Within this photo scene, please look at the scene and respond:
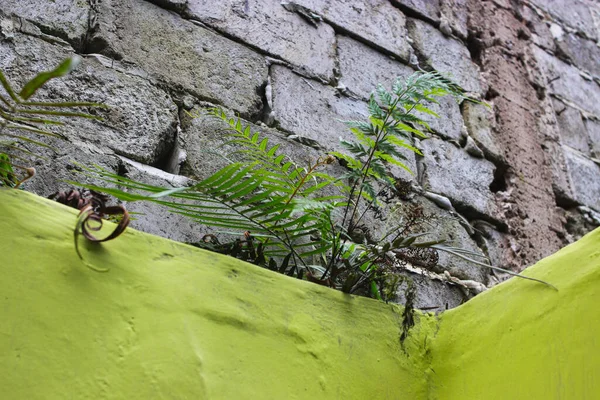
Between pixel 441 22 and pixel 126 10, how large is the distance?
1681 mm

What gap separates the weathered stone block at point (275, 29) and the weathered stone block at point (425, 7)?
582mm

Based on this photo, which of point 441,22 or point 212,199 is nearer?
point 212,199

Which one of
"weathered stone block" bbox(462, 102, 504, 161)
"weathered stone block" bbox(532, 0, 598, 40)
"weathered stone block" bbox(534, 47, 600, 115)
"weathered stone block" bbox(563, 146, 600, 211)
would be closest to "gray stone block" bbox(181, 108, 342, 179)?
"weathered stone block" bbox(462, 102, 504, 161)

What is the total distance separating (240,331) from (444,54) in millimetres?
2251

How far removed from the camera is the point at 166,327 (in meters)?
1.63

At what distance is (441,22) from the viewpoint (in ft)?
12.1

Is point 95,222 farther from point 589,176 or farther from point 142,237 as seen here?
point 589,176

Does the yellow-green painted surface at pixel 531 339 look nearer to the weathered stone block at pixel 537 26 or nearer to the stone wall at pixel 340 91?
the stone wall at pixel 340 91

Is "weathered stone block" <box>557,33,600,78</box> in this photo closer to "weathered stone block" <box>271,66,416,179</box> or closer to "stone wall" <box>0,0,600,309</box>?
"stone wall" <box>0,0,600,309</box>

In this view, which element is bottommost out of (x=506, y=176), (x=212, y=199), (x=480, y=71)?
(x=212, y=199)

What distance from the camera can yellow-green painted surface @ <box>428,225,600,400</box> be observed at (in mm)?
1771

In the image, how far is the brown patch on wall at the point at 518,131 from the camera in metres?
3.21

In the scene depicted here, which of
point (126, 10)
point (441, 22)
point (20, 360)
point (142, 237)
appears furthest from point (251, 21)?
point (20, 360)

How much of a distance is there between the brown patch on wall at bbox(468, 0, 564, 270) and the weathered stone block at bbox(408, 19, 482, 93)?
10 cm
